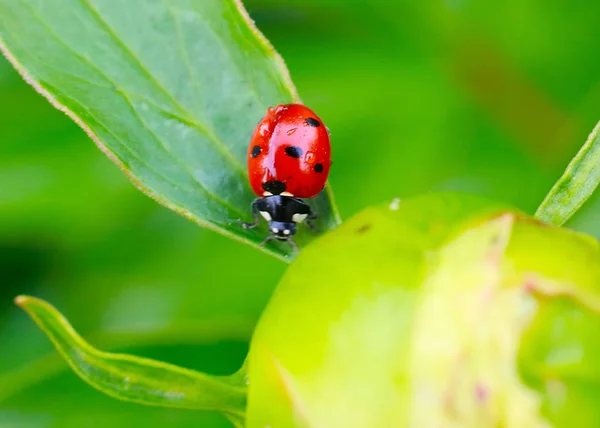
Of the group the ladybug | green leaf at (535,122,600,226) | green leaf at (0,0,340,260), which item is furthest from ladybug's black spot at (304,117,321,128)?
green leaf at (535,122,600,226)

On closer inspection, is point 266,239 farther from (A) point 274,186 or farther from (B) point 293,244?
(A) point 274,186

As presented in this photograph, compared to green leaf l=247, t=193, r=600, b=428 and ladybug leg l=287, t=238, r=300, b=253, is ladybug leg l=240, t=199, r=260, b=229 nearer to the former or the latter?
ladybug leg l=287, t=238, r=300, b=253

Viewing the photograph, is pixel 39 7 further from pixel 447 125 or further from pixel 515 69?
pixel 515 69

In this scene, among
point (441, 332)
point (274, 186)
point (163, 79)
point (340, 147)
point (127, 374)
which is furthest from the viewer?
point (340, 147)

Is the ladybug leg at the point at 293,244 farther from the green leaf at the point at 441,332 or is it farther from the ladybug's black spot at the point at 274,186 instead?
the green leaf at the point at 441,332

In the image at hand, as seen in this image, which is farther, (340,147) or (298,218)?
(340,147)

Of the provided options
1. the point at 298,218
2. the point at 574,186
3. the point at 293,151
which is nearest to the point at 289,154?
the point at 293,151
